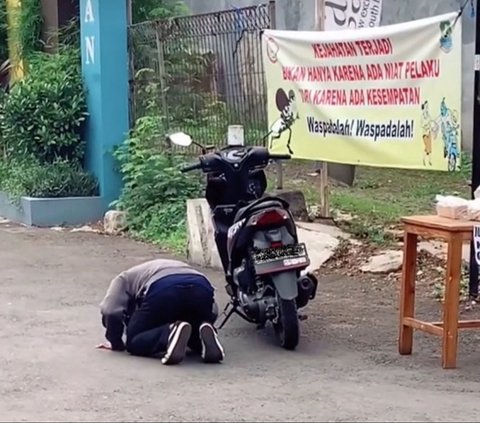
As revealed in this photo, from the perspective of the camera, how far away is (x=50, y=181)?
12.9 meters

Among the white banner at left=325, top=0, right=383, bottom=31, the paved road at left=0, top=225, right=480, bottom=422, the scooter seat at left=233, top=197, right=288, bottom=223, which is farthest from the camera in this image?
the white banner at left=325, top=0, right=383, bottom=31

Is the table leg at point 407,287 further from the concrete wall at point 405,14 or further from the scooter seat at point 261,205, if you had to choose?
the concrete wall at point 405,14

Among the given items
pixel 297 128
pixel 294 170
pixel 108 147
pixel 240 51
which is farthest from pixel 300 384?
pixel 294 170

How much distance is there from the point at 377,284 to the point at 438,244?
1.13 metres

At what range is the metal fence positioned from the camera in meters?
11.2

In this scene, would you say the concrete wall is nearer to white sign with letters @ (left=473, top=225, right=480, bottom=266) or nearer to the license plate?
the license plate

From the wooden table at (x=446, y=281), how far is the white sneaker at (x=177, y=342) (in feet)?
A: 4.56

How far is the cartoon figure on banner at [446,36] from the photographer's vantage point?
26.7 ft

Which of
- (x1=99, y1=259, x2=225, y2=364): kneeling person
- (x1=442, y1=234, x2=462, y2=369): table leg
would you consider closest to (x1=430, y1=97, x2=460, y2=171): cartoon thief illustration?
(x1=442, y1=234, x2=462, y2=369): table leg

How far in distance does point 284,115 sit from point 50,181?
3663 millimetres

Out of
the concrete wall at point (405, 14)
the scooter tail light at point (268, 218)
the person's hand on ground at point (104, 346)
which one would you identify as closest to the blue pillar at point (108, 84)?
the concrete wall at point (405, 14)

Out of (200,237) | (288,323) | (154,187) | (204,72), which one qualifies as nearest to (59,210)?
(154,187)

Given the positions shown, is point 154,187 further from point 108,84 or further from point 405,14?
point 405,14

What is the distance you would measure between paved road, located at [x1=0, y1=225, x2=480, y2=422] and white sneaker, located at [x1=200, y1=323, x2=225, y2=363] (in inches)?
A: 2.5
